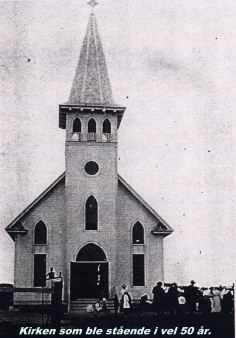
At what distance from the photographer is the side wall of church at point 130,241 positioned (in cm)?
1385

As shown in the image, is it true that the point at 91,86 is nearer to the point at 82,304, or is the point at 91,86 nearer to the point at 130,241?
the point at 130,241

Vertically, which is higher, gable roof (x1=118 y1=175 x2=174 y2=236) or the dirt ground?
gable roof (x1=118 y1=175 x2=174 y2=236)

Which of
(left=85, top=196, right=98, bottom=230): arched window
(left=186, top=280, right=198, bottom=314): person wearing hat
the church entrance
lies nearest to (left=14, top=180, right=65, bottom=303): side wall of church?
the church entrance

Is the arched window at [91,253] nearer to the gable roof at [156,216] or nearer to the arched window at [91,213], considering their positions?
the arched window at [91,213]

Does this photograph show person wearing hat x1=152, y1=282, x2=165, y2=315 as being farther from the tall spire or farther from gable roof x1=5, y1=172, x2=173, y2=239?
the tall spire

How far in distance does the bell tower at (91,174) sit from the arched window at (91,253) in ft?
0.34

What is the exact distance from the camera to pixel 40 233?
45.5 ft

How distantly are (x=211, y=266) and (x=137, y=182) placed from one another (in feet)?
6.08

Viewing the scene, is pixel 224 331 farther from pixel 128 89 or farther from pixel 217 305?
pixel 128 89

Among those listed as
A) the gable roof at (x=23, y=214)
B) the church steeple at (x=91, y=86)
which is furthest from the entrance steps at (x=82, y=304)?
the church steeple at (x=91, y=86)

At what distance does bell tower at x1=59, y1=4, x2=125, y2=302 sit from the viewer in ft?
45.9

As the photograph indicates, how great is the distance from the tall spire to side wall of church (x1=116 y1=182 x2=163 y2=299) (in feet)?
5.96

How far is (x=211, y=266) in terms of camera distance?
1145 centimetres

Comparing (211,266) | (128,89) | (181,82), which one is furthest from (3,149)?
(211,266)
